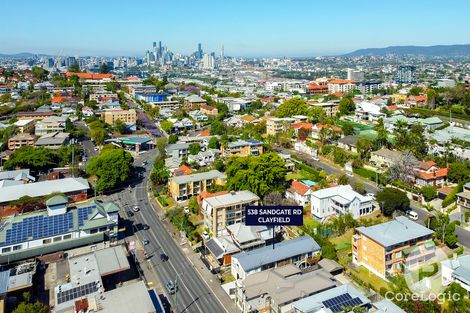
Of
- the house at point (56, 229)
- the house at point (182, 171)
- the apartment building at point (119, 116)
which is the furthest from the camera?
the apartment building at point (119, 116)

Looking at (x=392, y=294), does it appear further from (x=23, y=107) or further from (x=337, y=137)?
(x=23, y=107)

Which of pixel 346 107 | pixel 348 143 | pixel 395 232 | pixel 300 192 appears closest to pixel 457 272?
pixel 395 232

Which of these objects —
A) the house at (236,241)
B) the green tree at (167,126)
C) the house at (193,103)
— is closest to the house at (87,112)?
the green tree at (167,126)

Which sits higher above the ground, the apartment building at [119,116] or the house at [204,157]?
the apartment building at [119,116]

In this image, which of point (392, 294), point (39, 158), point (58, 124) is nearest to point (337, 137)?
point (392, 294)

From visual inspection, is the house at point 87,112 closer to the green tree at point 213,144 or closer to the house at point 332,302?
the green tree at point 213,144

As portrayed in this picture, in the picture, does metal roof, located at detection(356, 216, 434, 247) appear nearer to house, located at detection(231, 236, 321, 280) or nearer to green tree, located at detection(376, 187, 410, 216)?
house, located at detection(231, 236, 321, 280)
